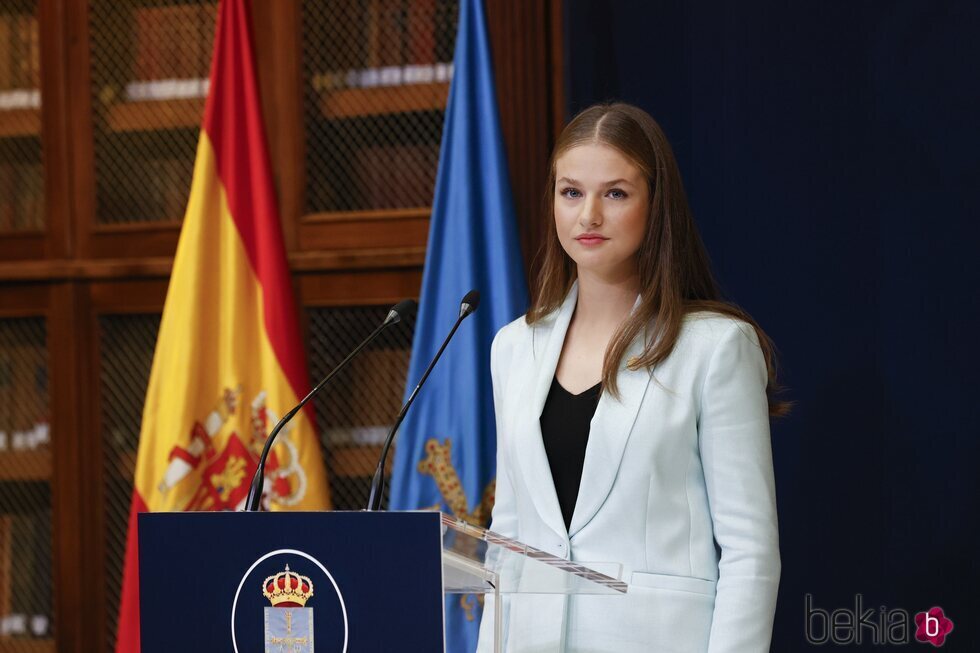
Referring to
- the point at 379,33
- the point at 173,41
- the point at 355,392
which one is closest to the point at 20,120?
the point at 173,41

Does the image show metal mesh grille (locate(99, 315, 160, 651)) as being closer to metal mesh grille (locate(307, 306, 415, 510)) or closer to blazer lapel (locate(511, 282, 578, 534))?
metal mesh grille (locate(307, 306, 415, 510))

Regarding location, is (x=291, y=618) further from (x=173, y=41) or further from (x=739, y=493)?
(x=173, y=41)

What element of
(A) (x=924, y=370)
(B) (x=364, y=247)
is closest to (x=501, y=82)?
(B) (x=364, y=247)

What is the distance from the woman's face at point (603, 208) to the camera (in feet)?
5.83

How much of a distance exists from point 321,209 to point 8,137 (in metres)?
1.07

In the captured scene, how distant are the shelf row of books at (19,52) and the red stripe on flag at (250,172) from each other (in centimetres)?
77

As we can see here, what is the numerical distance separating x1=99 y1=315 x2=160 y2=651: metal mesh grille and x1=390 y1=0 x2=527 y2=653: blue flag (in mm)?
998

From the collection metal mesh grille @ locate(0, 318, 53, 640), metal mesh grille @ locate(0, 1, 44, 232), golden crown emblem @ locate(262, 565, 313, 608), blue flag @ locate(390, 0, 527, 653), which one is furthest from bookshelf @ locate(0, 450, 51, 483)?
golden crown emblem @ locate(262, 565, 313, 608)

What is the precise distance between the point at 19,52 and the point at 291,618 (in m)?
2.71

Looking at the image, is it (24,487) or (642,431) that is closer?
(642,431)

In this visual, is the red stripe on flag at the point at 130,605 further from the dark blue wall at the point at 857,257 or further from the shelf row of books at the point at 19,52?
the dark blue wall at the point at 857,257

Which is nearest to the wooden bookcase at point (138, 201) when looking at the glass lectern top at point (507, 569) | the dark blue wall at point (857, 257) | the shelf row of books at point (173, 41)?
the shelf row of books at point (173, 41)

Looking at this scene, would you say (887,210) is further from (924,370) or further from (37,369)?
(37,369)

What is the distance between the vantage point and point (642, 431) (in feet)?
5.56
